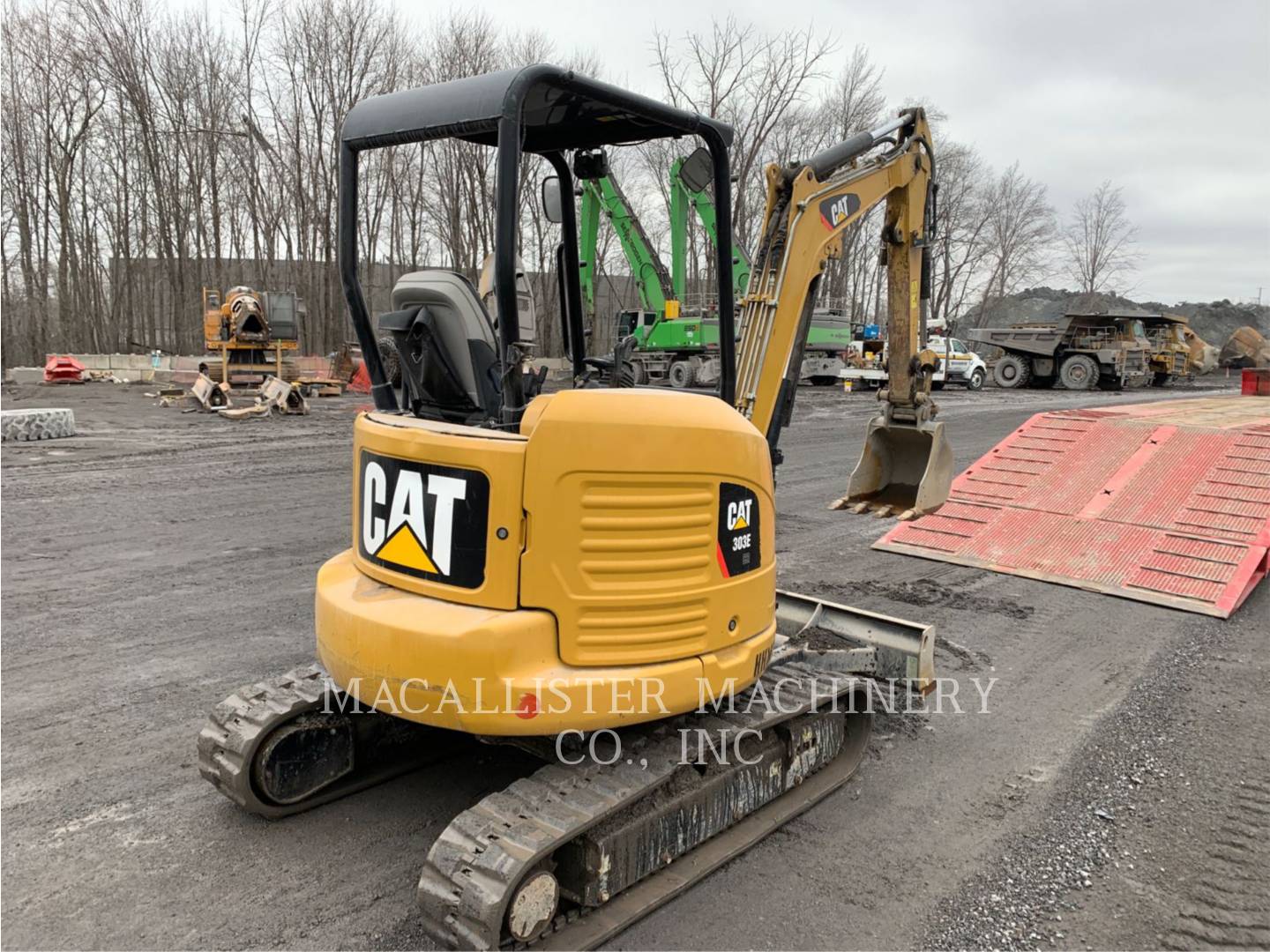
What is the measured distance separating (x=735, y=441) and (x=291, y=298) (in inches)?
783

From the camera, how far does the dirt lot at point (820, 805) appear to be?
298 centimetres

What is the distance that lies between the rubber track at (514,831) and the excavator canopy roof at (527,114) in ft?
7.13

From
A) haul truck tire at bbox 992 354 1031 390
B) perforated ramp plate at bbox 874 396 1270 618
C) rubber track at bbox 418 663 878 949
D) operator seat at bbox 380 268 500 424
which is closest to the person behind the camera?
rubber track at bbox 418 663 878 949

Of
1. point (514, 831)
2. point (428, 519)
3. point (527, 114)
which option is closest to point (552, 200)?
point (527, 114)

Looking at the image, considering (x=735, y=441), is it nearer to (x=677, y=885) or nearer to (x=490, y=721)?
(x=490, y=721)

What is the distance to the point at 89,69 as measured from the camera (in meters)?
30.5

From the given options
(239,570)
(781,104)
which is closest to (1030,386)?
(781,104)

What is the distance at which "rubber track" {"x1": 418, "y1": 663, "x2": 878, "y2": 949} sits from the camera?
2553 millimetres

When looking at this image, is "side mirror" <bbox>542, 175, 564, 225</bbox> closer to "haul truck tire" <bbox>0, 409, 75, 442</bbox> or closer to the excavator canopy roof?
the excavator canopy roof

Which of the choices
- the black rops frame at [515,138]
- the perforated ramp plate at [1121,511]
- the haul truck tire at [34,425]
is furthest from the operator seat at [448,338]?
the haul truck tire at [34,425]

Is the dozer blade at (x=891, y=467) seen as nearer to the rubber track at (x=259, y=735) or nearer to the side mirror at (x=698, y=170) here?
the side mirror at (x=698, y=170)

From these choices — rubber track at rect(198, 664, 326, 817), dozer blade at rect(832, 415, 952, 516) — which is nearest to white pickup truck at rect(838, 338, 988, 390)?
dozer blade at rect(832, 415, 952, 516)

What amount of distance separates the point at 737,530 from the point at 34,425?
46.3 ft

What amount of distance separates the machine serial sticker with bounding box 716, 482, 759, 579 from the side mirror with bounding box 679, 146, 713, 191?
4.29 feet
